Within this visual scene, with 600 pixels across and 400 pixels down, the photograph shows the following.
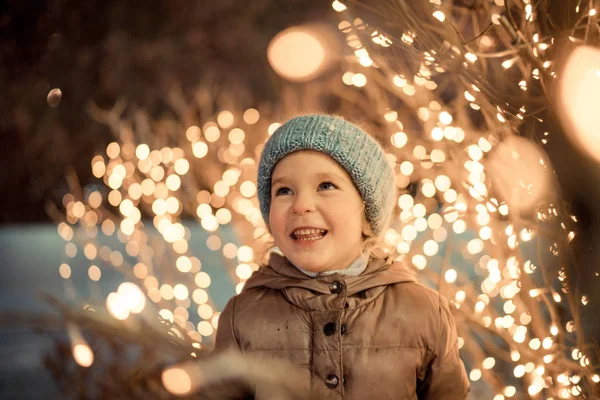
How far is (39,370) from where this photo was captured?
3348 mm

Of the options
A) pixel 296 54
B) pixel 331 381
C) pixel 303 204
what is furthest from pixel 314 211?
pixel 296 54

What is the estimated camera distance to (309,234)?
4.48 ft

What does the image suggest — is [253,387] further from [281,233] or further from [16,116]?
[16,116]

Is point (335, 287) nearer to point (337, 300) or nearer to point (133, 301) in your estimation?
point (337, 300)

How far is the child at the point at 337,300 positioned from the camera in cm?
133

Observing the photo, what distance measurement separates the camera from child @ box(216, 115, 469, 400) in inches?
52.4

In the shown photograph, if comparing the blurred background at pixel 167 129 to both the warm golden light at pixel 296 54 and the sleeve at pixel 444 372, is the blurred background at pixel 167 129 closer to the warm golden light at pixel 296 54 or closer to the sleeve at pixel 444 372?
the warm golden light at pixel 296 54

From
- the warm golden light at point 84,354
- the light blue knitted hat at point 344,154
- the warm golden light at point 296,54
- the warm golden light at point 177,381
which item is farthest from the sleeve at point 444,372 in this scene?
the warm golden light at point 296,54

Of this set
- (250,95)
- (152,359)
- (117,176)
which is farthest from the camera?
(250,95)

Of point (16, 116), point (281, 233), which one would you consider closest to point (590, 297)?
point (281, 233)

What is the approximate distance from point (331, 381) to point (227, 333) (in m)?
0.25

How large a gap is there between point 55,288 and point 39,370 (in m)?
1.16

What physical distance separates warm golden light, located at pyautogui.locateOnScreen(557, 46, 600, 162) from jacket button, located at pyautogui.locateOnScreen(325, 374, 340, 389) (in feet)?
2.30

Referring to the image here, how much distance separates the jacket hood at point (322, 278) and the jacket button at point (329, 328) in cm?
7
